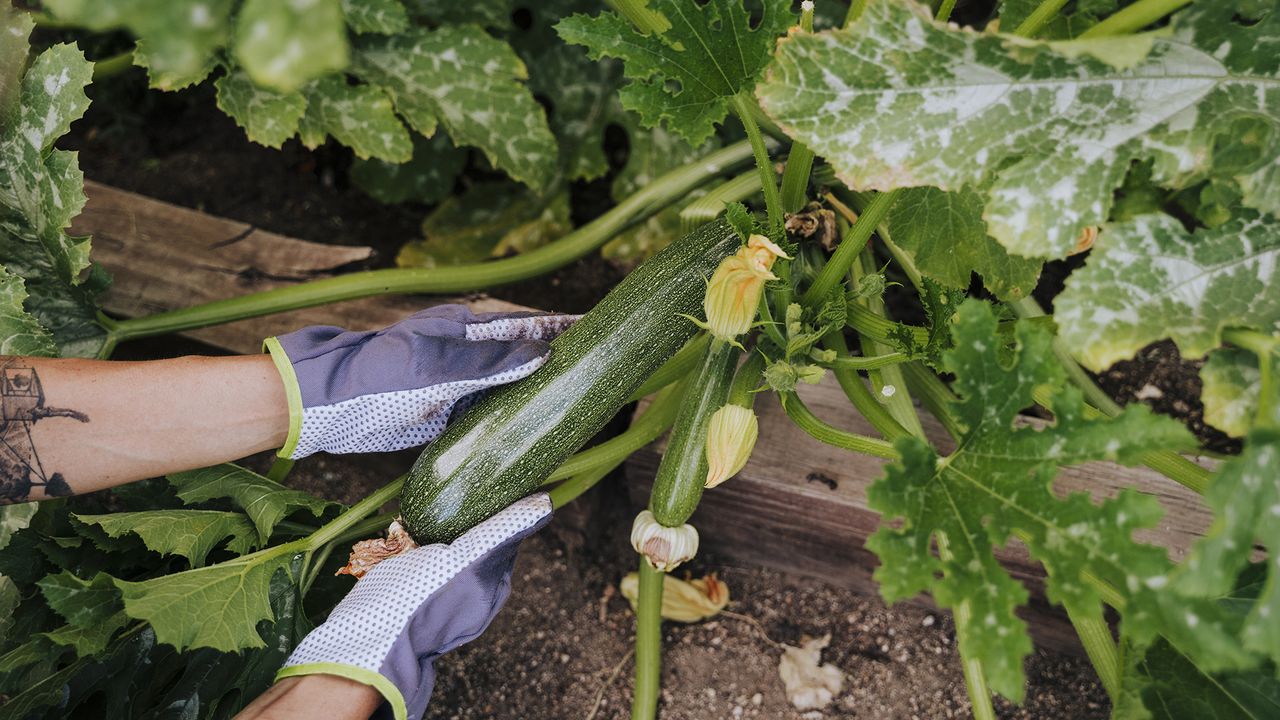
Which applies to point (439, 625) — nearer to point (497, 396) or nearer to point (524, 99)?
point (497, 396)

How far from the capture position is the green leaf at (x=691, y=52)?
4.13 ft

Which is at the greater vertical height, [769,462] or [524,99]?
[524,99]

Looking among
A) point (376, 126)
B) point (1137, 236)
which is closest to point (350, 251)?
point (376, 126)

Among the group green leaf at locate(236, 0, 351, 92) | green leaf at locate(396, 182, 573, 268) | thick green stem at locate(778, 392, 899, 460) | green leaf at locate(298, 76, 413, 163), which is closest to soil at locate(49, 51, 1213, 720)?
green leaf at locate(396, 182, 573, 268)

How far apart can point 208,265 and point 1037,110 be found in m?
1.77

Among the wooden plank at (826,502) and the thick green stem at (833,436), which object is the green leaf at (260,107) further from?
the thick green stem at (833,436)

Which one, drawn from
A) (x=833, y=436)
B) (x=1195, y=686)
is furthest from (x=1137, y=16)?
(x=1195, y=686)

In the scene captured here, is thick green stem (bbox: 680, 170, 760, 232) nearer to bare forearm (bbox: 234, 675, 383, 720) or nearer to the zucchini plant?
the zucchini plant

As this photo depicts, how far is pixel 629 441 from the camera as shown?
65.0 inches

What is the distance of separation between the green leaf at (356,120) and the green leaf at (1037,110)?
3.18ft

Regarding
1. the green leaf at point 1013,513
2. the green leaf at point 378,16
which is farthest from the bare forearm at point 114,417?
the green leaf at point 1013,513

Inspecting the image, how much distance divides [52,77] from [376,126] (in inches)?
22.2

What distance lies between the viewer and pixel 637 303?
1.49 metres

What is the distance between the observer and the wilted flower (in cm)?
199
